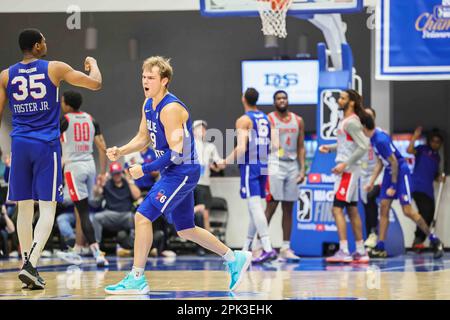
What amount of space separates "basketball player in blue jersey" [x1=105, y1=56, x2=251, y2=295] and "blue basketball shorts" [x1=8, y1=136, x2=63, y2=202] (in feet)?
2.79

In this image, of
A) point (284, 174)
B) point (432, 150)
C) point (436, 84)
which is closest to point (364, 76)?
point (436, 84)

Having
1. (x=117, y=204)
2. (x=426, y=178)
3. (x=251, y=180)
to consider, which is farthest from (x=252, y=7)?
(x=426, y=178)

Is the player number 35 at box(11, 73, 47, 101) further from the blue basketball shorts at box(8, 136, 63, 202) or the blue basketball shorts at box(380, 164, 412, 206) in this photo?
the blue basketball shorts at box(380, 164, 412, 206)

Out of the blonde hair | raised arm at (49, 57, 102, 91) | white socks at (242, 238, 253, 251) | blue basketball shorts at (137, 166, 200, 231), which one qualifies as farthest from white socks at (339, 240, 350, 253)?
the blonde hair

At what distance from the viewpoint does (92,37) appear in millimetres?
15195

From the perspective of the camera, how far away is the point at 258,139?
9938mm

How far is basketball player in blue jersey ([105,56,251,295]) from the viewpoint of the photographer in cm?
627

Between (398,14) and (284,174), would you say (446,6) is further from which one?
(284,174)

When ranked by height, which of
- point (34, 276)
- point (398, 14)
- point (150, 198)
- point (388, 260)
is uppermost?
point (398, 14)

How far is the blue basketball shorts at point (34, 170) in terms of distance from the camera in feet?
23.0

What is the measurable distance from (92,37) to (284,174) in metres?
5.96

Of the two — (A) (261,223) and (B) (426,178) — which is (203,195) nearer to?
(A) (261,223)

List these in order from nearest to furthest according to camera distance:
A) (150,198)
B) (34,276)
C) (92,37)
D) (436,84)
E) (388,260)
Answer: (150,198) → (34,276) → (388,260) → (92,37) → (436,84)

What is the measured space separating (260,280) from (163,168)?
6.16 ft
